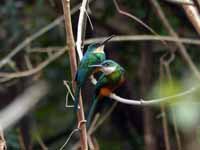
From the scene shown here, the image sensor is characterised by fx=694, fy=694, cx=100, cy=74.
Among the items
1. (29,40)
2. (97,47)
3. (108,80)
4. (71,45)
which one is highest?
(71,45)

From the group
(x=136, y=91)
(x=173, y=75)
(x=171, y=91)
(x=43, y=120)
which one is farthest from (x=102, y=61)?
(x=43, y=120)

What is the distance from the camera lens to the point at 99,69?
221cm

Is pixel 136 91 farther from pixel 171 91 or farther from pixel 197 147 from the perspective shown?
pixel 171 91

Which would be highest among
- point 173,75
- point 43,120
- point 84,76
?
point 84,76

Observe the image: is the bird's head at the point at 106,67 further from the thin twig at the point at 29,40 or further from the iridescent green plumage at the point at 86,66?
the thin twig at the point at 29,40

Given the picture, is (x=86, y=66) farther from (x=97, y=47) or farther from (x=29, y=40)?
(x=29, y=40)

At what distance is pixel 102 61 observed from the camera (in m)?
2.21

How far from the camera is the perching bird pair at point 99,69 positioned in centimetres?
206

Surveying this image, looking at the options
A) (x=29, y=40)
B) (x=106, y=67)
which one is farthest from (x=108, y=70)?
(x=29, y=40)

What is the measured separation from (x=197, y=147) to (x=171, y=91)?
84 centimetres

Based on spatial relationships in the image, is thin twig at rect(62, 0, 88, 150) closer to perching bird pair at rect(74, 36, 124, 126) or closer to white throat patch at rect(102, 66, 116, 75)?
perching bird pair at rect(74, 36, 124, 126)

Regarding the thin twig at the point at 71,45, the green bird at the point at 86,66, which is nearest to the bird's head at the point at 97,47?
the green bird at the point at 86,66

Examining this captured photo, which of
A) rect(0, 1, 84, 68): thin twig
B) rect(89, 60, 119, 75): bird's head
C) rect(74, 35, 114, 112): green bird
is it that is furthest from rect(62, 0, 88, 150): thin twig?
rect(0, 1, 84, 68): thin twig

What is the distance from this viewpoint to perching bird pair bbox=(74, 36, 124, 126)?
81.2 inches
